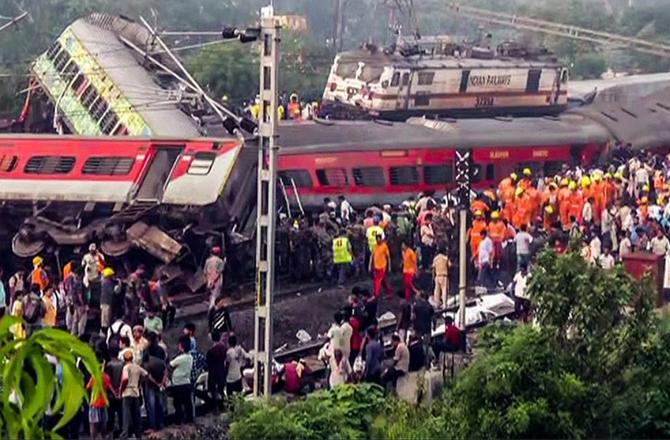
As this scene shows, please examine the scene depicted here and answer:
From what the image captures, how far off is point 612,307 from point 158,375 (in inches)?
160

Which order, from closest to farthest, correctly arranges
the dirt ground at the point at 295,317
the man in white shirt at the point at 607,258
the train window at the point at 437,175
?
the man in white shirt at the point at 607,258 < the dirt ground at the point at 295,317 < the train window at the point at 437,175

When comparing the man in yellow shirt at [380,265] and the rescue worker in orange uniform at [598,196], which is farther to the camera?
the rescue worker in orange uniform at [598,196]

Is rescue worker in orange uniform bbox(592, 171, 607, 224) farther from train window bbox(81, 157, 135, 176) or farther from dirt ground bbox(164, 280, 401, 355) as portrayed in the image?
train window bbox(81, 157, 135, 176)

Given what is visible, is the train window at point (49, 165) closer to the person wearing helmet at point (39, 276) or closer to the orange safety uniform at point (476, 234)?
the person wearing helmet at point (39, 276)

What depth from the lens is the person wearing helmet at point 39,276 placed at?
62.8 feet

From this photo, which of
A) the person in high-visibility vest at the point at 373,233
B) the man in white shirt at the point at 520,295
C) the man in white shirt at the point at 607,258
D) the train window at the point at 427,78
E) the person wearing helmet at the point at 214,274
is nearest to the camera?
the man in white shirt at the point at 520,295

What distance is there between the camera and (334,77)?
34500mm

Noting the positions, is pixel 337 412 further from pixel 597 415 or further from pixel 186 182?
pixel 186 182

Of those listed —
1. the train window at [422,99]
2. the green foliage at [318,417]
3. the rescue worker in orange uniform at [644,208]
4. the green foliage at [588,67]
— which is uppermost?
the green foliage at [318,417]

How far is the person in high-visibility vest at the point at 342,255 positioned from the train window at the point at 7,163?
184 inches

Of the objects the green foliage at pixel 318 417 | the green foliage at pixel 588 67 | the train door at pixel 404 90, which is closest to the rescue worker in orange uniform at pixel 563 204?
the train door at pixel 404 90

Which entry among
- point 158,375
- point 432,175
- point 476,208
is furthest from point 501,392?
point 432,175

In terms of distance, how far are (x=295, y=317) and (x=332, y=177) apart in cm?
526

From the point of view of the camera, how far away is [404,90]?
32.9 meters
